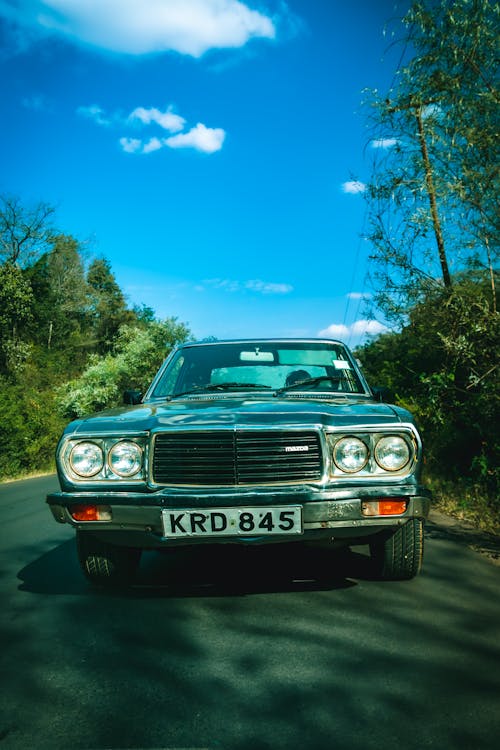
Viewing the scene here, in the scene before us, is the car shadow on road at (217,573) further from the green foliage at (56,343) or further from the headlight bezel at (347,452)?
the green foliage at (56,343)

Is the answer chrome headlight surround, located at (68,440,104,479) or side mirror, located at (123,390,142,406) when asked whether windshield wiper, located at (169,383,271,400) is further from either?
chrome headlight surround, located at (68,440,104,479)

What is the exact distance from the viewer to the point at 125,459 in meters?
3.56

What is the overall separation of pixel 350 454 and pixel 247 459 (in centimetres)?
58

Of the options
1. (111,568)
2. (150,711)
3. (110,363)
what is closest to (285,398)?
(111,568)

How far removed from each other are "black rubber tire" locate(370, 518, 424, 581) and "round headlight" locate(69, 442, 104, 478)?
5.53 feet

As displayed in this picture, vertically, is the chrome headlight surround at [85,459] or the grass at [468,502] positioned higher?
the chrome headlight surround at [85,459]

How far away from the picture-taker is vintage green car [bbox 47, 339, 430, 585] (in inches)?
132

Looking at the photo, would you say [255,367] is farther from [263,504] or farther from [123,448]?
[263,504]

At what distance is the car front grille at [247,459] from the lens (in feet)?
11.3

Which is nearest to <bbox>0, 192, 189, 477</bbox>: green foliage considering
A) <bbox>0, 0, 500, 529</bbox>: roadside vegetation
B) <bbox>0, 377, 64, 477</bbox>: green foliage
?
<bbox>0, 377, 64, 477</bbox>: green foliage

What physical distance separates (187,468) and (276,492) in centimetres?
52

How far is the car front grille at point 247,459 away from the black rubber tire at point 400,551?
2.29 feet

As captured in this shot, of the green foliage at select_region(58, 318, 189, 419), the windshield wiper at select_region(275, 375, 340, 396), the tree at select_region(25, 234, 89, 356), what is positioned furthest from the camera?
the tree at select_region(25, 234, 89, 356)

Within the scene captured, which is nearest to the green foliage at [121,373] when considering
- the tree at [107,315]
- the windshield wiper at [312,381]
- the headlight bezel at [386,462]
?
the tree at [107,315]
